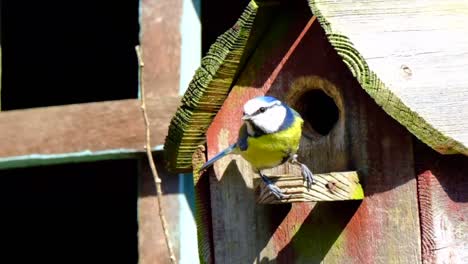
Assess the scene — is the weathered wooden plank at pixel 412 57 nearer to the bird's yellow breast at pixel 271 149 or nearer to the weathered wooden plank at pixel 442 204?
the weathered wooden plank at pixel 442 204

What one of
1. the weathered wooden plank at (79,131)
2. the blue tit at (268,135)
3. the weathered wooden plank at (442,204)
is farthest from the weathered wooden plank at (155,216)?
the weathered wooden plank at (442,204)

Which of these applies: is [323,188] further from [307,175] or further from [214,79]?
[214,79]

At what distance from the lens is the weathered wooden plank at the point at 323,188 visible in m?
2.65

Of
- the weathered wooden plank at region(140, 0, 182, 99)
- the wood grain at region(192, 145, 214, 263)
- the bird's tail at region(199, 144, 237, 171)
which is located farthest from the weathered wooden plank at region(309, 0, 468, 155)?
the weathered wooden plank at region(140, 0, 182, 99)

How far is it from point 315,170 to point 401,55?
0.38 metres

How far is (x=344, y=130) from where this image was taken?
280 cm

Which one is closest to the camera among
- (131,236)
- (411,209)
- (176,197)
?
(411,209)

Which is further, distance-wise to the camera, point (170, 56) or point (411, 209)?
point (170, 56)

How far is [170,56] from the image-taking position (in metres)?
3.65

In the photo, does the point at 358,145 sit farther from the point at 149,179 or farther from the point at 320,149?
the point at 149,179

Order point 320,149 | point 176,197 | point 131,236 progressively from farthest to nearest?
point 131,236 → point 176,197 → point 320,149

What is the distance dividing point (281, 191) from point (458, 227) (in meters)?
0.38

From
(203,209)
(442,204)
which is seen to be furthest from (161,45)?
(442,204)

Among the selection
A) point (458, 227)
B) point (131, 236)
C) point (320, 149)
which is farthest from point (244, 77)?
point (131, 236)
